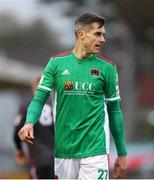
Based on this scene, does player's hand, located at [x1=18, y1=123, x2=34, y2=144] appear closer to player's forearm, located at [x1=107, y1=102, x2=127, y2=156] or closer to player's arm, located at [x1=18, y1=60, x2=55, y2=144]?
player's arm, located at [x1=18, y1=60, x2=55, y2=144]

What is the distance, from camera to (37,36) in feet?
A: 65.3

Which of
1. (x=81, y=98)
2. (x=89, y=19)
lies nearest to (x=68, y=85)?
(x=81, y=98)

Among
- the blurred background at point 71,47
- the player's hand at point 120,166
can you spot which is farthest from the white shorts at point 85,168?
the blurred background at point 71,47

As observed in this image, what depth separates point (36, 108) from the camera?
19.6 ft

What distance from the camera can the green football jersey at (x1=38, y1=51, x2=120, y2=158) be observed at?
6.02 m

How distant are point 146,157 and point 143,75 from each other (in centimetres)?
244

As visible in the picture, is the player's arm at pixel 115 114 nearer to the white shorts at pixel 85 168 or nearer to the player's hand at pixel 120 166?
the player's hand at pixel 120 166

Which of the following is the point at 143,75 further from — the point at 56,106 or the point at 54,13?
the point at 56,106

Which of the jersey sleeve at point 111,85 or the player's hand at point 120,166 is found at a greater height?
the jersey sleeve at point 111,85

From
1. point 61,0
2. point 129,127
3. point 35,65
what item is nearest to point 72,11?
point 61,0

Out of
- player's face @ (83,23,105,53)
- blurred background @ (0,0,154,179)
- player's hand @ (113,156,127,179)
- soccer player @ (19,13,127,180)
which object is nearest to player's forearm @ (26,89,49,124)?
soccer player @ (19,13,127,180)

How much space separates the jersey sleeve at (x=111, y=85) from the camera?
19.9ft

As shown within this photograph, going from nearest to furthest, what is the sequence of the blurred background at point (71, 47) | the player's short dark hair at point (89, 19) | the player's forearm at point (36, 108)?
the player's forearm at point (36, 108)
the player's short dark hair at point (89, 19)
the blurred background at point (71, 47)

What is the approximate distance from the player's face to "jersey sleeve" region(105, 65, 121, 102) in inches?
→ 8.1
